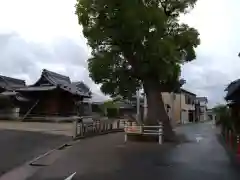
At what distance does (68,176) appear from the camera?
10.5 metres

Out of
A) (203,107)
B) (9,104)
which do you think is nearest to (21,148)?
(9,104)

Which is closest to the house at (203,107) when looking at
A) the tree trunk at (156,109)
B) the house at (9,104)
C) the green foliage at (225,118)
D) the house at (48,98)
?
the house at (48,98)

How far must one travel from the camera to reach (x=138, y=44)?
21.3m

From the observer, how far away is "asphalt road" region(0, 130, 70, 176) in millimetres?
12988

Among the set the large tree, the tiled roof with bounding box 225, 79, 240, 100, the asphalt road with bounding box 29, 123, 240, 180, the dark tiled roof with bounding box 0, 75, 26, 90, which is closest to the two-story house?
Result: the dark tiled roof with bounding box 0, 75, 26, 90

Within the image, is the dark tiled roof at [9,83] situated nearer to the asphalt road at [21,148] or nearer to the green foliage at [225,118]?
the green foliage at [225,118]

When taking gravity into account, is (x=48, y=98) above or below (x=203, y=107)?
below

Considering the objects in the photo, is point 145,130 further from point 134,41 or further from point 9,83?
point 9,83

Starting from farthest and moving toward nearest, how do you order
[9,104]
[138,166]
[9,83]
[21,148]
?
1. [9,83]
2. [9,104]
3. [21,148]
4. [138,166]

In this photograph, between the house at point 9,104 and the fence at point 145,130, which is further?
the house at point 9,104

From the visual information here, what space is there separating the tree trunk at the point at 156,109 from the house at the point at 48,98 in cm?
2022

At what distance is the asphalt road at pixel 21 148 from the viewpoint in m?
13.0

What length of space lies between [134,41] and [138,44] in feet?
1.48

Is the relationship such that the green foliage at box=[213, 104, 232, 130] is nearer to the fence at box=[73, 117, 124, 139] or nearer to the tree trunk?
the tree trunk
